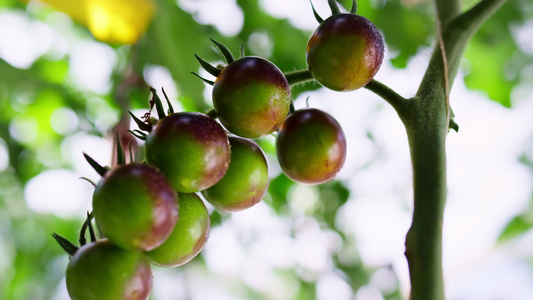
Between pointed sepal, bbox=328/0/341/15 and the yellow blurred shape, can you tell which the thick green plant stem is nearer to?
pointed sepal, bbox=328/0/341/15

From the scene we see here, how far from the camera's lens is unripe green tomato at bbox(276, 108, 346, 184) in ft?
1.44

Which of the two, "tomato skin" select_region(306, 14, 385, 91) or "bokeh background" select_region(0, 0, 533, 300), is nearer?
"tomato skin" select_region(306, 14, 385, 91)

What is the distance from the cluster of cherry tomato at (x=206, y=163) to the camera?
33 centimetres

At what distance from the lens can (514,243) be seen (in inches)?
67.2

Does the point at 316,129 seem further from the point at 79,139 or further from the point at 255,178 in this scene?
the point at 79,139

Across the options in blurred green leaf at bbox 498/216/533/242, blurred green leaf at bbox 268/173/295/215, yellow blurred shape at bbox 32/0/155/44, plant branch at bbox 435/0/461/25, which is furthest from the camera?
blurred green leaf at bbox 498/216/533/242

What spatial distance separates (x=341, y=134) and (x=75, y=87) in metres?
1.07

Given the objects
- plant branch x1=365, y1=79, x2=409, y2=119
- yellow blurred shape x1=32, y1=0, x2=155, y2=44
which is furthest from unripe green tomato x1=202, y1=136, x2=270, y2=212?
yellow blurred shape x1=32, y1=0, x2=155, y2=44

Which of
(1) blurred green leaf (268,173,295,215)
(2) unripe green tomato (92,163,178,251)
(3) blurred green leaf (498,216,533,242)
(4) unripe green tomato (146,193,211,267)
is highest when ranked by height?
(2) unripe green tomato (92,163,178,251)

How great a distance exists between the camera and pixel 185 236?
1.24 ft

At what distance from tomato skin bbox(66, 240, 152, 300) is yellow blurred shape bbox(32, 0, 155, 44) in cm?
63

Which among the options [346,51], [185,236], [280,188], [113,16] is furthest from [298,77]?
[280,188]

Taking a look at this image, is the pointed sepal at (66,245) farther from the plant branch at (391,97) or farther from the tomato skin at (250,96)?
the plant branch at (391,97)

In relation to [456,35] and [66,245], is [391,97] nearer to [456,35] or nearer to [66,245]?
[456,35]
